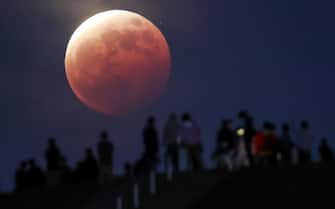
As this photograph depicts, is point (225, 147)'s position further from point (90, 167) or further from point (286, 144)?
point (90, 167)

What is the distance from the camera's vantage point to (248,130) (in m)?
20.5

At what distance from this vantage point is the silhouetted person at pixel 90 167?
23847 mm

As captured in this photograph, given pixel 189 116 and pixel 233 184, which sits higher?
pixel 189 116

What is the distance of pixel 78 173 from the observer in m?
24.1

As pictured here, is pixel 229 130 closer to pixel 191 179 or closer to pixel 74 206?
pixel 191 179

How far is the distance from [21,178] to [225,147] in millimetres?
6701

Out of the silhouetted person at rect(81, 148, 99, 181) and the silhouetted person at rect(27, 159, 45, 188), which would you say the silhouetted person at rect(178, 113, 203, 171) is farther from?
the silhouetted person at rect(27, 159, 45, 188)

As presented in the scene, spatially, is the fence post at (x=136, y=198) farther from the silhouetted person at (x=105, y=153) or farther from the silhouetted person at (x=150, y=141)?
the silhouetted person at (x=105, y=153)

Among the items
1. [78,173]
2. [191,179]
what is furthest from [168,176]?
[78,173]

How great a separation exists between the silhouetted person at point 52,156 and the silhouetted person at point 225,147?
4.79m

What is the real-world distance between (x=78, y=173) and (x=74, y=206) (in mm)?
2922

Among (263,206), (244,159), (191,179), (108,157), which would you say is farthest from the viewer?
(108,157)

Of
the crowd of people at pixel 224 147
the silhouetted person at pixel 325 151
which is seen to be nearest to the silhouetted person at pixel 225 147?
the crowd of people at pixel 224 147

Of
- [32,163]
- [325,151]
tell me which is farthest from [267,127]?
[32,163]
